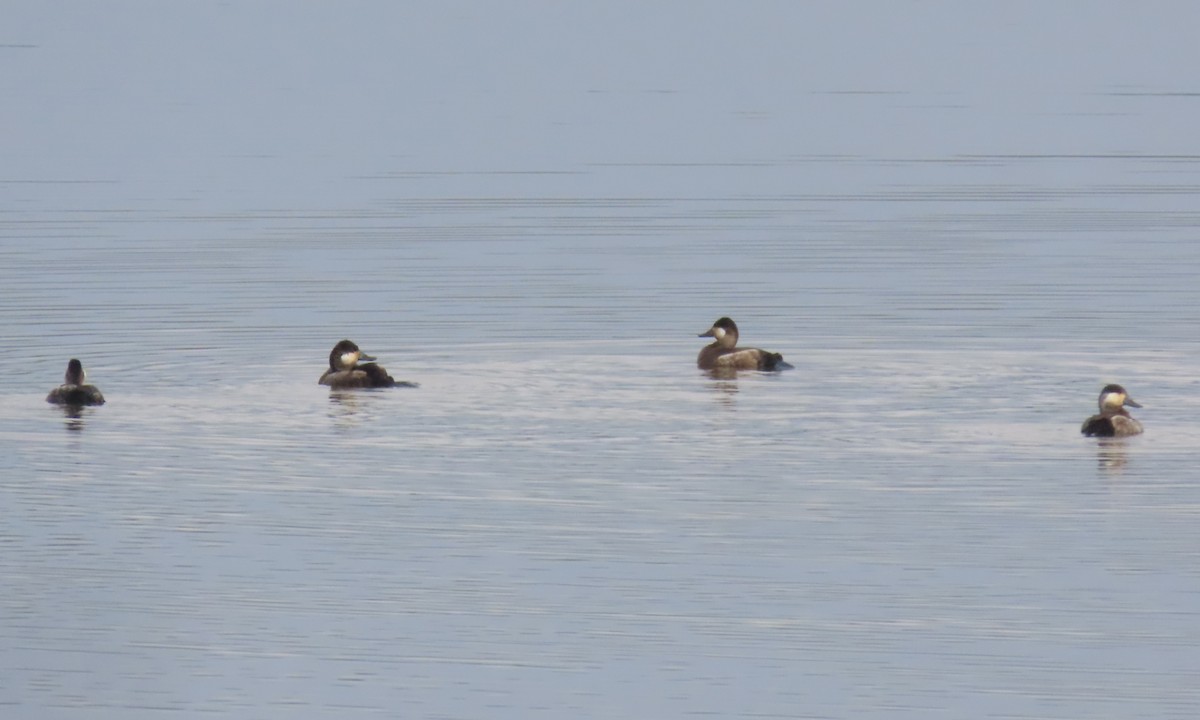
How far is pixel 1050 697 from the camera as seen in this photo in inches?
385

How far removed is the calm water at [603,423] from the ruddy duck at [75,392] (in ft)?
1.00

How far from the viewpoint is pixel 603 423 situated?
15266mm

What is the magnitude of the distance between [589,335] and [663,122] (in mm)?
18151

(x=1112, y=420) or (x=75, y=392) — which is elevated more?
(x=75, y=392)

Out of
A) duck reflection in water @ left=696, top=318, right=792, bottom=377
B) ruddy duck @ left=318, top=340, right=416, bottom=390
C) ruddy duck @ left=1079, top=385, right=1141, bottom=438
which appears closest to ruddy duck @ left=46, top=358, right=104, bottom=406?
ruddy duck @ left=318, top=340, right=416, bottom=390

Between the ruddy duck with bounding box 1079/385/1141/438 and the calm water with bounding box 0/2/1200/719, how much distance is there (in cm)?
14

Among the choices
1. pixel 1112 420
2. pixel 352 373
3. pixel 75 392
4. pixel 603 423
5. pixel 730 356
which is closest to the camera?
pixel 1112 420

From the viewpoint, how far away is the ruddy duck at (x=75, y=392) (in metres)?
16.0

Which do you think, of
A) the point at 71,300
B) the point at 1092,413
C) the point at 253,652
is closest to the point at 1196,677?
the point at 253,652

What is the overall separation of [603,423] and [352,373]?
7.30 ft

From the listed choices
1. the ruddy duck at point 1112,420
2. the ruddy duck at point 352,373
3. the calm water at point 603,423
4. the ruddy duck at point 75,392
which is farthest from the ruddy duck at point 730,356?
the ruddy duck at point 75,392

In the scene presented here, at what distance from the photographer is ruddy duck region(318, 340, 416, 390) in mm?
16703

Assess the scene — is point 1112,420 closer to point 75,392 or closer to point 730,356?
point 730,356

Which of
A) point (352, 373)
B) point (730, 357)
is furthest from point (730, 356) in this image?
point (352, 373)
